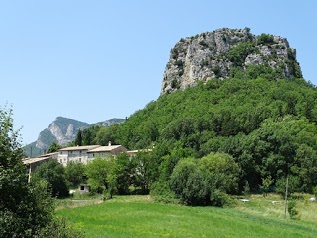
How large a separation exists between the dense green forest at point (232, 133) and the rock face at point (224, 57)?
9.92 m

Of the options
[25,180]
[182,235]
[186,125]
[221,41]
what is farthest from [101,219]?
[221,41]

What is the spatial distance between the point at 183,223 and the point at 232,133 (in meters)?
76.5

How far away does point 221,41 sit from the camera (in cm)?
17000

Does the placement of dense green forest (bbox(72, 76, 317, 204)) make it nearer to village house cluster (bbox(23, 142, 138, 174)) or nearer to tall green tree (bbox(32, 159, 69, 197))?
village house cluster (bbox(23, 142, 138, 174))

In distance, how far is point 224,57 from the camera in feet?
540

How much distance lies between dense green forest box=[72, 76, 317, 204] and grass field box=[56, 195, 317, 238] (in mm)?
15795

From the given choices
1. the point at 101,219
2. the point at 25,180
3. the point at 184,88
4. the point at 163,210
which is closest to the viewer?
the point at 25,180

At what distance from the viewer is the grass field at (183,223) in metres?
38.2

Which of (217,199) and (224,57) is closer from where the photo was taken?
(217,199)

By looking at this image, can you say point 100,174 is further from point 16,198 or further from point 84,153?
point 16,198

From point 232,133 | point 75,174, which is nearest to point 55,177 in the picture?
point 75,174

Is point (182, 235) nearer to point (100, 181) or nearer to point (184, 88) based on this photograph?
point (100, 181)

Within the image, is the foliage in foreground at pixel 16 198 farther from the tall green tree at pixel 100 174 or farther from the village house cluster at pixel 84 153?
the village house cluster at pixel 84 153

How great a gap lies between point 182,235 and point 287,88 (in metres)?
107
